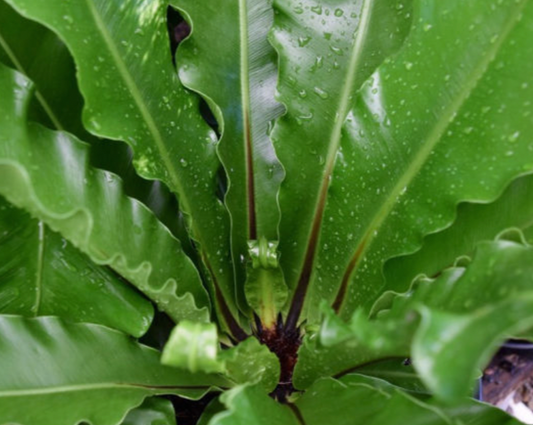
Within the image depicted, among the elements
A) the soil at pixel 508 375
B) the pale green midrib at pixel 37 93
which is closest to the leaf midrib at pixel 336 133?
the pale green midrib at pixel 37 93

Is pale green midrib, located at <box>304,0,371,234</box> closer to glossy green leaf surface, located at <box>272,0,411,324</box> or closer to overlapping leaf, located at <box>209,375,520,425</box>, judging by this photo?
glossy green leaf surface, located at <box>272,0,411,324</box>

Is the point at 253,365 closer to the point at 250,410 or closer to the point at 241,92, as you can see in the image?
the point at 250,410

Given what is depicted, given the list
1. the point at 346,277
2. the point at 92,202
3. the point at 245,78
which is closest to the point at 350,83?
the point at 245,78

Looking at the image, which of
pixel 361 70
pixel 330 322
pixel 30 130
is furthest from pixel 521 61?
pixel 30 130

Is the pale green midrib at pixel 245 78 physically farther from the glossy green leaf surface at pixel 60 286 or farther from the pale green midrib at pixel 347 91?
the glossy green leaf surface at pixel 60 286

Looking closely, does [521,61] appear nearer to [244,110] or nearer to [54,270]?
[244,110]
